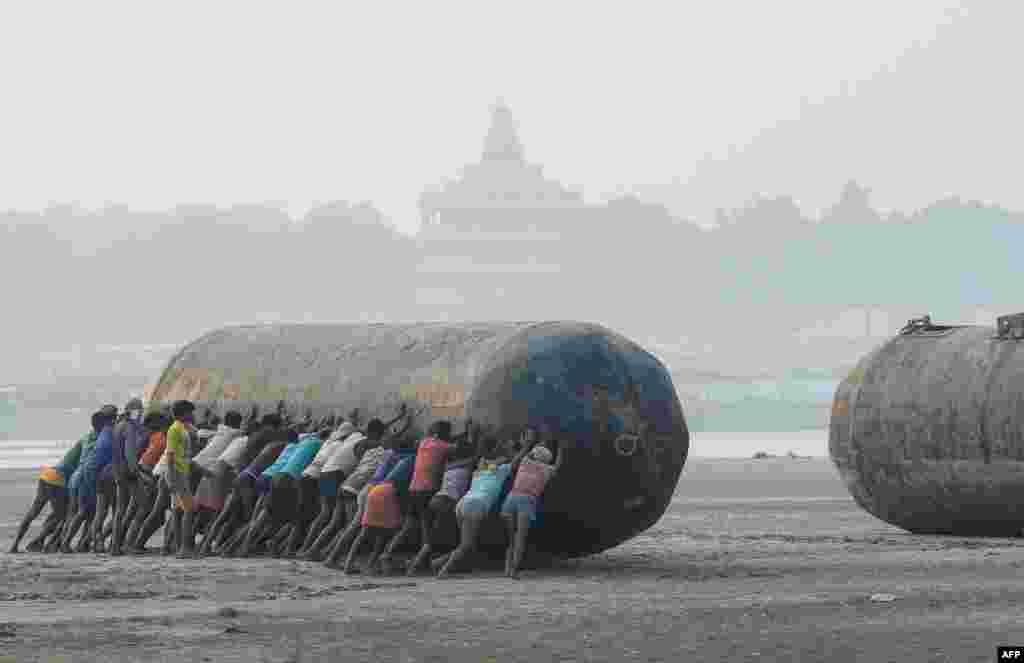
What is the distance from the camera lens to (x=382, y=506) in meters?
18.0

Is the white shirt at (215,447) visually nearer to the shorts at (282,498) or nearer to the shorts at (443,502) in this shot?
the shorts at (282,498)

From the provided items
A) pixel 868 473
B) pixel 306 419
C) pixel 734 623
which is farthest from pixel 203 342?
pixel 734 623

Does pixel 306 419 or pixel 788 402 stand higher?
pixel 306 419

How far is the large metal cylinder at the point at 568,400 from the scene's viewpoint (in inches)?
699

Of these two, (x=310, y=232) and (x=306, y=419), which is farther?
(x=310, y=232)

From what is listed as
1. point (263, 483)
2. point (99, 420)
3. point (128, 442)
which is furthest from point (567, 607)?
point (99, 420)

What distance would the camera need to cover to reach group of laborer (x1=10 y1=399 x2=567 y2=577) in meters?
17.6

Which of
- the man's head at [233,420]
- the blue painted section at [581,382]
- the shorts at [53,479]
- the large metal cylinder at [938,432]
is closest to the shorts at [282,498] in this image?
the man's head at [233,420]

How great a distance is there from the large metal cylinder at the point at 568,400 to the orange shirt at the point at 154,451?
1.75 m

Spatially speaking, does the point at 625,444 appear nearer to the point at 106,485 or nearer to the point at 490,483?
the point at 490,483

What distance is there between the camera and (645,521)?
18266 mm

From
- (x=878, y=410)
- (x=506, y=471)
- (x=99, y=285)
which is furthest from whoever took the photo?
(x=99, y=285)

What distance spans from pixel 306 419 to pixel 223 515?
1.03 m

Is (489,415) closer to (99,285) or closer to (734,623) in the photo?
(734,623)
